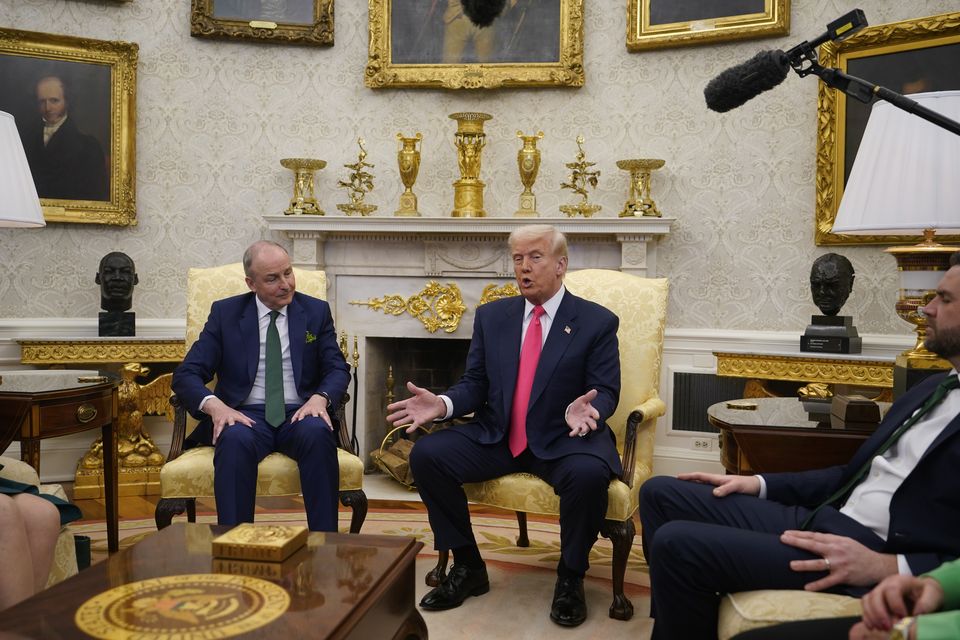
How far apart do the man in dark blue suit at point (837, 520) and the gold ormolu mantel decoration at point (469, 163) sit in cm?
307

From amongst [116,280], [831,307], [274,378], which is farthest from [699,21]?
[116,280]

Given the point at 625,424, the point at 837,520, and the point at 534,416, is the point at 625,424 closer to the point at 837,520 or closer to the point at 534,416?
the point at 534,416

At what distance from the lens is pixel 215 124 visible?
5.36 metres

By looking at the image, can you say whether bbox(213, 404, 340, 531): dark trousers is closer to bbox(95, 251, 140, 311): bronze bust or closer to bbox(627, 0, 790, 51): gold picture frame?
bbox(95, 251, 140, 311): bronze bust

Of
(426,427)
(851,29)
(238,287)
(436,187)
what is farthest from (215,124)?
(851,29)

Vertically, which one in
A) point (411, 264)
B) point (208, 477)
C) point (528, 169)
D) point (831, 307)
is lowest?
point (208, 477)

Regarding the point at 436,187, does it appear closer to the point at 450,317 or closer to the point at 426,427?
the point at 450,317

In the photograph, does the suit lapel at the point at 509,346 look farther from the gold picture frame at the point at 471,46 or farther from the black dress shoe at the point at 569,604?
the gold picture frame at the point at 471,46

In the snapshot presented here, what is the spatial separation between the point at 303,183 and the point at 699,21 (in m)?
2.61

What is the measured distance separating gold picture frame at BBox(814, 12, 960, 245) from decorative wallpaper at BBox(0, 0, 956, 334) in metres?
0.14

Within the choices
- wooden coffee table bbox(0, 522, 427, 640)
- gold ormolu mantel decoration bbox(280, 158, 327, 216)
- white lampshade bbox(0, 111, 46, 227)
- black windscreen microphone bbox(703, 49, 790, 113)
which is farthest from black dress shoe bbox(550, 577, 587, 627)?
gold ormolu mantel decoration bbox(280, 158, 327, 216)

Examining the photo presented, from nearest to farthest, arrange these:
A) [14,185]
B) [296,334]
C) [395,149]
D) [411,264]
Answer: [14,185], [296,334], [411,264], [395,149]

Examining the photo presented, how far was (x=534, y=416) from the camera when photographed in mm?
3242

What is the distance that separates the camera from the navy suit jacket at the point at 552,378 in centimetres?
321
